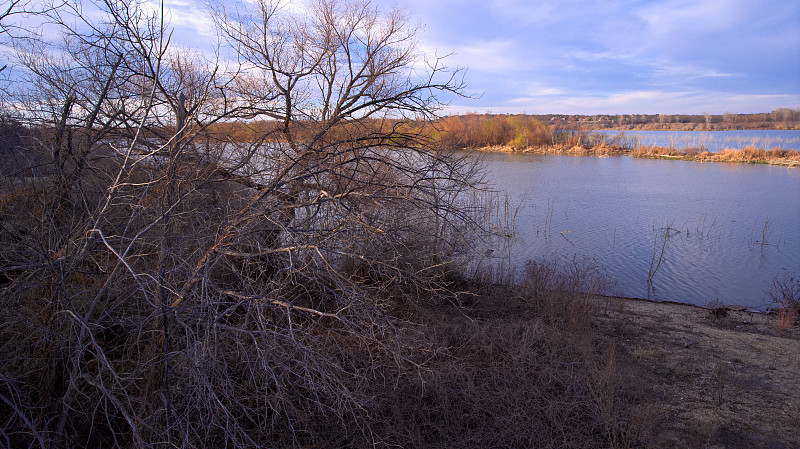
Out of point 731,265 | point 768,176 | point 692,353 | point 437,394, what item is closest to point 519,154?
point 768,176

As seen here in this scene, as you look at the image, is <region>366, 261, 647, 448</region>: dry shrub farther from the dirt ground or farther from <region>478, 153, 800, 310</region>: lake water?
<region>478, 153, 800, 310</region>: lake water

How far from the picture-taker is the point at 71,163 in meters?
5.27

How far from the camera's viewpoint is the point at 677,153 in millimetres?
40250

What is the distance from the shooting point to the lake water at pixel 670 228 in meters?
11.4

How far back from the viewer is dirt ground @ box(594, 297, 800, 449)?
4.47 m

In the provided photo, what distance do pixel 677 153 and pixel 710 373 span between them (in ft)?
134

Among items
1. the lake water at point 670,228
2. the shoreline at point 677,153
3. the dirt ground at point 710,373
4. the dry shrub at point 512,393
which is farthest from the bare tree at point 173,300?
the shoreline at point 677,153

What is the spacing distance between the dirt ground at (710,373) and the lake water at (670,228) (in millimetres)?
2348

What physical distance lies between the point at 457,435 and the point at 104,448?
3.04 metres

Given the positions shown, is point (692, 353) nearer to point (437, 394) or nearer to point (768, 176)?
point (437, 394)

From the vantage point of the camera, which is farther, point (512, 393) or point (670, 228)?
point (670, 228)

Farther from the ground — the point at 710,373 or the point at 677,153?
the point at 677,153

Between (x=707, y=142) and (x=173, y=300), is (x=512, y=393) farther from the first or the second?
(x=707, y=142)

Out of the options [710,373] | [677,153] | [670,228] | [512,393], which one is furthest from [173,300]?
[677,153]
